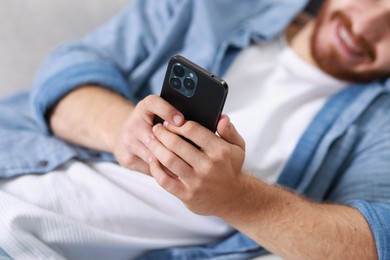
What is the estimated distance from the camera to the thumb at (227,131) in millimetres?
515

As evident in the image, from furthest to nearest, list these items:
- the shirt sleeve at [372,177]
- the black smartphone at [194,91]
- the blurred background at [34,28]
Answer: the blurred background at [34,28], the shirt sleeve at [372,177], the black smartphone at [194,91]

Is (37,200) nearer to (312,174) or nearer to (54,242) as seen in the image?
(54,242)

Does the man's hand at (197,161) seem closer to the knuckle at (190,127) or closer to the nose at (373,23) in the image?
the knuckle at (190,127)

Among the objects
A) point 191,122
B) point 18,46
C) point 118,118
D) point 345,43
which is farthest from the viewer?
point 18,46

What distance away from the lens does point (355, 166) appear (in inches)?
30.0

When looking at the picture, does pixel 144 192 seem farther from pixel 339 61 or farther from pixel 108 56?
pixel 339 61

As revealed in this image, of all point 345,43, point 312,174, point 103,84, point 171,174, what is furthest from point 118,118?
point 345,43

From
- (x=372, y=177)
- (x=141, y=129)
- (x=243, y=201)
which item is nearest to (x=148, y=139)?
(x=141, y=129)

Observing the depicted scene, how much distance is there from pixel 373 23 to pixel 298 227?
47 cm

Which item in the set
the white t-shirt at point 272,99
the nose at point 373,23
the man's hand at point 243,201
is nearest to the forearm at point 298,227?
the man's hand at point 243,201

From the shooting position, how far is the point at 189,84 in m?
0.51

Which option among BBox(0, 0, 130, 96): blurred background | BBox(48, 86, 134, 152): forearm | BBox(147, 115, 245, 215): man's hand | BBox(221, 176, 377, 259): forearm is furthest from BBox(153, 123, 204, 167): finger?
BBox(0, 0, 130, 96): blurred background

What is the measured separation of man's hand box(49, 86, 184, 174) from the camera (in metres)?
0.60

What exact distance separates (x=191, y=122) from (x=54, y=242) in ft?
0.88
